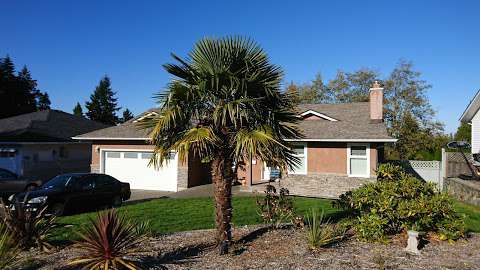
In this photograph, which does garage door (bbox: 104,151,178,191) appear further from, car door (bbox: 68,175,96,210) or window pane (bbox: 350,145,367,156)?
window pane (bbox: 350,145,367,156)

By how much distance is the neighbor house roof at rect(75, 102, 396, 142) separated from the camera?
18188 mm

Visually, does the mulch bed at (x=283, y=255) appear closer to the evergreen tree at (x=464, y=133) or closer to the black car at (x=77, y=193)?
the black car at (x=77, y=193)

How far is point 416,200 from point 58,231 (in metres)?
8.53

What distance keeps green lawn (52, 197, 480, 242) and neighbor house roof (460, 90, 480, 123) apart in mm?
8070

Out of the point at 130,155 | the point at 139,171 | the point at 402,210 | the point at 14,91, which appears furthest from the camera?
the point at 14,91

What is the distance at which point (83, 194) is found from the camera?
1414cm

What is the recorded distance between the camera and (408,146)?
37.6 m

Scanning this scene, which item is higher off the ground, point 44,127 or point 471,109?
point 471,109

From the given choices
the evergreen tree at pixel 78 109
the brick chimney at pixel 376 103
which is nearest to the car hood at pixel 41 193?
the brick chimney at pixel 376 103

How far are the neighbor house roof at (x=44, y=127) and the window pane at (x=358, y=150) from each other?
1889 cm

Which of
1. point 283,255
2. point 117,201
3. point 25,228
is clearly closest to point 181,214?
point 117,201

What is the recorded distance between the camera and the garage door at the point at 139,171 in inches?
840

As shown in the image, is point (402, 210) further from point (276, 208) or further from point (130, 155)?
point (130, 155)

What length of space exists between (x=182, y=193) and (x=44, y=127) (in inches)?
603
